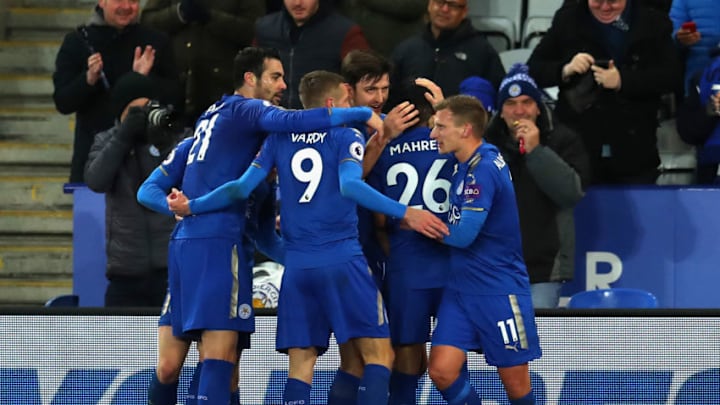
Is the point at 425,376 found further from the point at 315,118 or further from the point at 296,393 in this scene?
the point at 315,118

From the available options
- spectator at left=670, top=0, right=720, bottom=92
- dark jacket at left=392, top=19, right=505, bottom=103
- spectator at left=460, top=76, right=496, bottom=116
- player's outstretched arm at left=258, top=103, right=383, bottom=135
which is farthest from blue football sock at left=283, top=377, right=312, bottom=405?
spectator at left=670, top=0, right=720, bottom=92

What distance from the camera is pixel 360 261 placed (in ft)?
27.7

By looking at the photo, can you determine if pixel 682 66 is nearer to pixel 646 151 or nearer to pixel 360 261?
pixel 646 151

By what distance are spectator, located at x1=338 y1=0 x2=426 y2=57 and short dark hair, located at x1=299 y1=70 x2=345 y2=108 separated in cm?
319

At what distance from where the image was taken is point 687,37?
11500 mm

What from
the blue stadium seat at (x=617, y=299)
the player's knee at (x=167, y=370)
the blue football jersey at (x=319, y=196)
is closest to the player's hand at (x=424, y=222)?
the blue football jersey at (x=319, y=196)

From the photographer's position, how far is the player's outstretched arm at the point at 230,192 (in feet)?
27.7

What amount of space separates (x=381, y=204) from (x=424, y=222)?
308 millimetres

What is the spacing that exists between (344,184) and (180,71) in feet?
12.4

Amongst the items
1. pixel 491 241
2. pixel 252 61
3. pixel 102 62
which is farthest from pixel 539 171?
pixel 102 62

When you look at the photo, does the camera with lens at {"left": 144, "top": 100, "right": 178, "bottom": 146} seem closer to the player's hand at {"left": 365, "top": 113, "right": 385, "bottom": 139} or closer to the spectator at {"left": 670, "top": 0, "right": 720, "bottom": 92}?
the player's hand at {"left": 365, "top": 113, "right": 385, "bottom": 139}

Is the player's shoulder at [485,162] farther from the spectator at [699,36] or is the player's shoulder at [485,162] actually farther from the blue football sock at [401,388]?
the spectator at [699,36]

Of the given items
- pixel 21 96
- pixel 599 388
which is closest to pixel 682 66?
pixel 599 388

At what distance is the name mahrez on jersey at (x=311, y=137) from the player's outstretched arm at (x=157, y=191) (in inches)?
34.1
